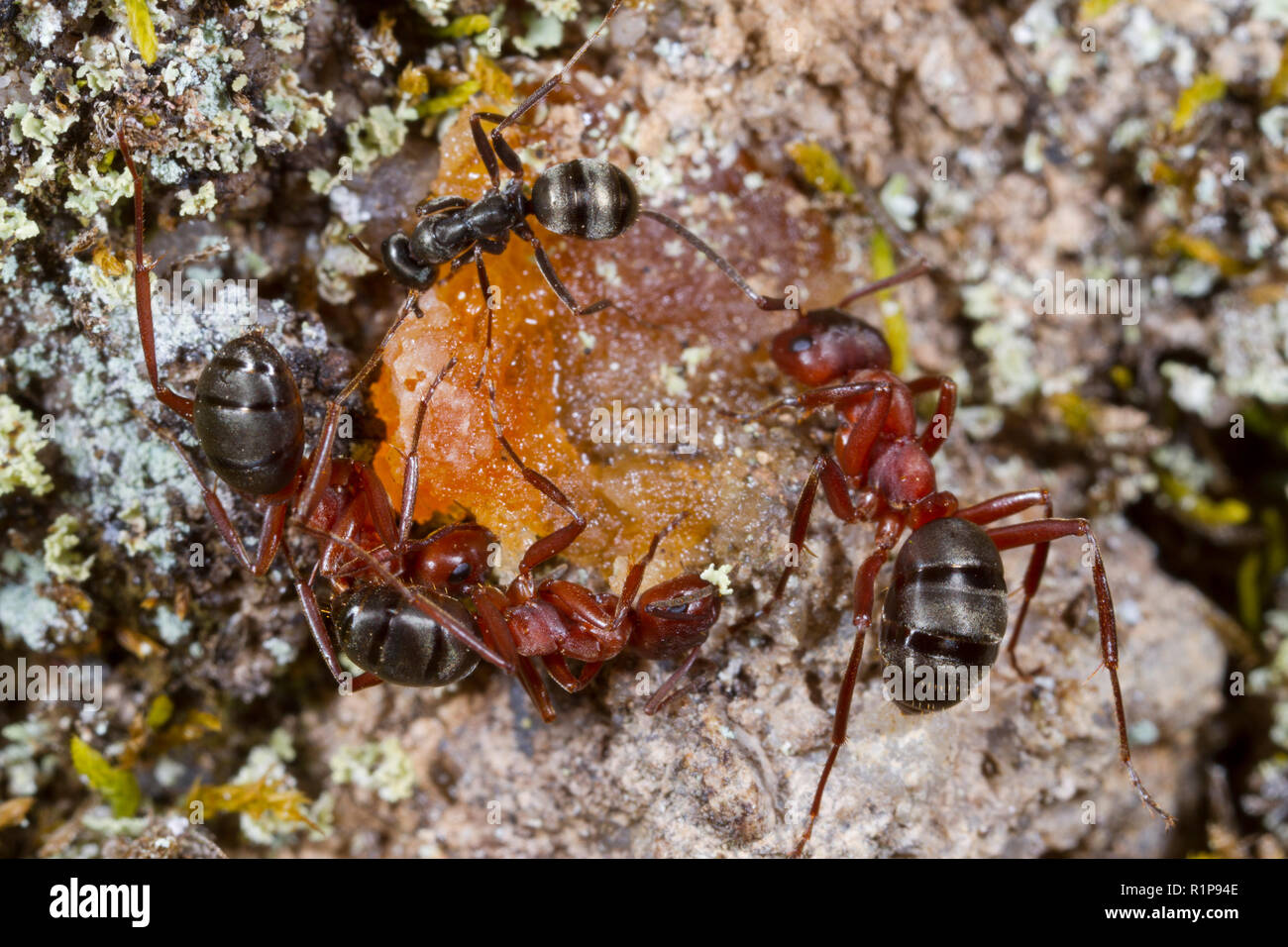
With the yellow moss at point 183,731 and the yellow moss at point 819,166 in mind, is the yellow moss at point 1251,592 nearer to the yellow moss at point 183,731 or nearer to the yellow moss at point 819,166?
the yellow moss at point 819,166

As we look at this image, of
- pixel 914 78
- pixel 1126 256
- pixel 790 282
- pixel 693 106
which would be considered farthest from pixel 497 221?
pixel 1126 256

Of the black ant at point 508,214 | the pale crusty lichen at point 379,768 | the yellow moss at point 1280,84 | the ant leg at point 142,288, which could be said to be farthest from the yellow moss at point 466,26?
the yellow moss at point 1280,84

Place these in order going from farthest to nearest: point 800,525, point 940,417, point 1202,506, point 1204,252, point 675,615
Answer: point 1202,506 < point 1204,252 < point 940,417 < point 800,525 < point 675,615

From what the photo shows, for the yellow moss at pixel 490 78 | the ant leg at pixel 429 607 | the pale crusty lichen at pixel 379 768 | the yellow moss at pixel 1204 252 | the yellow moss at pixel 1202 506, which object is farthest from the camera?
the yellow moss at pixel 1202 506

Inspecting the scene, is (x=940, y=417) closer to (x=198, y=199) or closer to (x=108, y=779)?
(x=198, y=199)

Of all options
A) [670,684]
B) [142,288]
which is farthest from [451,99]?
[670,684]

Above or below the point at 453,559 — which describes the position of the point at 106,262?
above

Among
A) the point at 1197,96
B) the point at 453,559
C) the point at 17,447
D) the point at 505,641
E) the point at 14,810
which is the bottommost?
the point at 14,810
